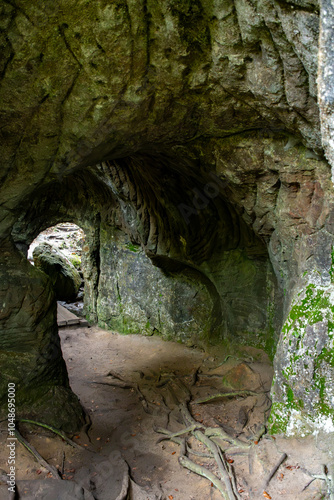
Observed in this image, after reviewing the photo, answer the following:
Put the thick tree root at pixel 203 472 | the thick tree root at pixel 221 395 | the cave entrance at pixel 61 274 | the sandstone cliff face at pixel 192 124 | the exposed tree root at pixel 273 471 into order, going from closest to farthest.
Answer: the sandstone cliff face at pixel 192 124 → the exposed tree root at pixel 273 471 → the thick tree root at pixel 203 472 → the thick tree root at pixel 221 395 → the cave entrance at pixel 61 274

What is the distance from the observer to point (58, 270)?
10.9 m

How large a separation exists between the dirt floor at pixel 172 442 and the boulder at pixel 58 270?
3.79 m

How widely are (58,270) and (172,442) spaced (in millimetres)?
7112

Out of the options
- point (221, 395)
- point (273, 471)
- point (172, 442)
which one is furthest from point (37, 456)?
point (221, 395)

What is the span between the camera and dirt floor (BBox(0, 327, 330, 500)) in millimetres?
3508

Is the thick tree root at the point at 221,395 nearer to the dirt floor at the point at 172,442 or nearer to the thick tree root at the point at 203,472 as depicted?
the dirt floor at the point at 172,442

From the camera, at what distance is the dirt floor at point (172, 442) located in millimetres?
3508

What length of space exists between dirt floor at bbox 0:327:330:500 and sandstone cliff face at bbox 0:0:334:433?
0.39m

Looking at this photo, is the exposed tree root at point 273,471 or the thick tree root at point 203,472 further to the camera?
the thick tree root at point 203,472

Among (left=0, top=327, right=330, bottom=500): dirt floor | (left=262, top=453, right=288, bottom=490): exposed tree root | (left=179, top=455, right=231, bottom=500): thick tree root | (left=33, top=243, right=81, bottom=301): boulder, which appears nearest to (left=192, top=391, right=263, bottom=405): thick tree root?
(left=0, top=327, right=330, bottom=500): dirt floor

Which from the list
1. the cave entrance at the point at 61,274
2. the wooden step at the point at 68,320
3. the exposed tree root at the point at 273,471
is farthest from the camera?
the cave entrance at the point at 61,274

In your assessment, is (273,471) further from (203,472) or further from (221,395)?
(221,395)

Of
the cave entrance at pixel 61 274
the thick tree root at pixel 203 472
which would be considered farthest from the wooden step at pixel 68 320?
the thick tree root at pixel 203 472

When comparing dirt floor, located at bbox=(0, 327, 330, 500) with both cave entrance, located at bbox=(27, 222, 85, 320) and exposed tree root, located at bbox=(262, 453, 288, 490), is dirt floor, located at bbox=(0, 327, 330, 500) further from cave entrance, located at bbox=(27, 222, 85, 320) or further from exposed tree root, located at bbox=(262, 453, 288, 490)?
cave entrance, located at bbox=(27, 222, 85, 320)
